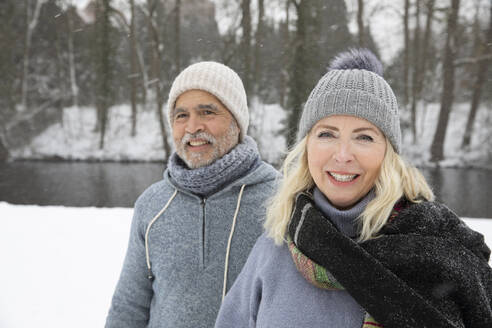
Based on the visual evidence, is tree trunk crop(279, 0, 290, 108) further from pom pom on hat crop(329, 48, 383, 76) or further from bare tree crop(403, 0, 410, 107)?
pom pom on hat crop(329, 48, 383, 76)

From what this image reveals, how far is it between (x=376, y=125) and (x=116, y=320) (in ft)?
4.27

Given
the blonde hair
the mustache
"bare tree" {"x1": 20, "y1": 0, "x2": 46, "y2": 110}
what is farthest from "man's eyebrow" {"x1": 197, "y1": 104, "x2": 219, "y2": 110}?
"bare tree" {"x1": 20, "y1": 0, "x2": 46, "y2": 110}

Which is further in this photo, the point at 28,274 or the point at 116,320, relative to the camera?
the point at 28,274

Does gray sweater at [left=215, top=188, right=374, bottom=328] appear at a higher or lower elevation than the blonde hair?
lower

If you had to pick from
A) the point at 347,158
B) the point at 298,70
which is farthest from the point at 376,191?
the point at 298,70

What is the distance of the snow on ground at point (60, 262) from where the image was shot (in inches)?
142

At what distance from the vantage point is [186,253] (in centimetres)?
146

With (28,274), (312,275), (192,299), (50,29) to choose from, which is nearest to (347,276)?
(312,275)

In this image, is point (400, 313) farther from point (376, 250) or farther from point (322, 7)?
point (322, 7)

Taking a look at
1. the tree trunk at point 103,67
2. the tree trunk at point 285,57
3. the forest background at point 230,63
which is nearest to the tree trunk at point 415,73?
the forest background at point 230,63

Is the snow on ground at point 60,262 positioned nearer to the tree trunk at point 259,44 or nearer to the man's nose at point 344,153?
the tree trunk at point 259,44

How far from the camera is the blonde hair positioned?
972mm

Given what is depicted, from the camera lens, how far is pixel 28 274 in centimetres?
425

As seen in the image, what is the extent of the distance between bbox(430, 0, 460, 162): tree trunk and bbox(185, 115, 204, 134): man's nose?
14.9ft
